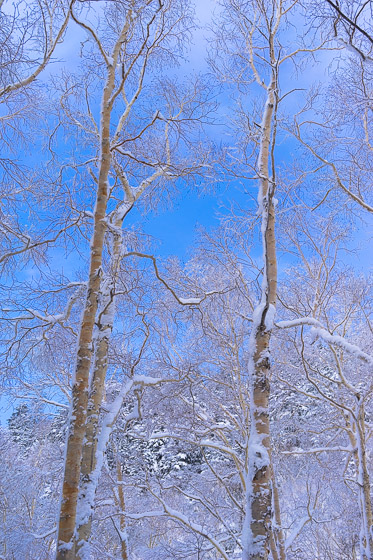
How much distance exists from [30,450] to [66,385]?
10.7 metres

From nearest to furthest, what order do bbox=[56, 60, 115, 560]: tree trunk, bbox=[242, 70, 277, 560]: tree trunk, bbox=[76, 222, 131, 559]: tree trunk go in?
bbox=[56, 60, 115, 560]: tree trunk → bbox=[242, 70, 277, 560]: tree trunk → bbox=[76, 222, 131, 559]: tree trunk

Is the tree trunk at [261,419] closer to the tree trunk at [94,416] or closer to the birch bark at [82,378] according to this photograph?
the birch bark at [82,378]

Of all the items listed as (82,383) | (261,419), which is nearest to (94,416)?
(82,383)

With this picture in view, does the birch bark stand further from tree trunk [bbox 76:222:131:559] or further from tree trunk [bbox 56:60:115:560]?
tree trunk [bbox 76:222:131:559]

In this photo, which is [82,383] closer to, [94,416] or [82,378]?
[82,378]

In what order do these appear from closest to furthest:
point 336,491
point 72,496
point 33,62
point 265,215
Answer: point 72,496, point 33,62, point 265,215, point 336,491

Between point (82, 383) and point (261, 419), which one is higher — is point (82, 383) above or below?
above

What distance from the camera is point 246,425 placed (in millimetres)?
6781

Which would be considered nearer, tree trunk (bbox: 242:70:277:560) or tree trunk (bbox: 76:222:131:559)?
tree trunk (bbox: 242:70:277:560)

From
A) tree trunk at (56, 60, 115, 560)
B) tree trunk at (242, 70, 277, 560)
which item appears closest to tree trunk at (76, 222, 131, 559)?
tree trunk at (56, 60, 115, 560)

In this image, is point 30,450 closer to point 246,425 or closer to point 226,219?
point 246,425

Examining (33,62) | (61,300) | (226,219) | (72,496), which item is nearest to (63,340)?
(61,300)

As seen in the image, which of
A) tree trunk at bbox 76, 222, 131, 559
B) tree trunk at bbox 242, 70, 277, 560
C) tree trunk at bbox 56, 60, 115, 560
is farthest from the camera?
tree trunk at bbox 76, 222, 131, 559

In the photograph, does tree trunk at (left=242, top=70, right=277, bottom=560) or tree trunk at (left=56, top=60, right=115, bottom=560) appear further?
tree trunk at (left=242, top=70, right=277, bottom=560)
